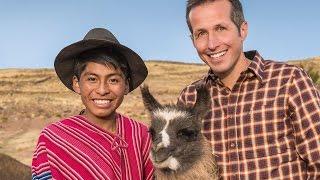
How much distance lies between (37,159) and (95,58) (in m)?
1.01

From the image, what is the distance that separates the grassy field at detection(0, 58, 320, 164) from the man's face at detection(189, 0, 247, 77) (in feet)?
2.71

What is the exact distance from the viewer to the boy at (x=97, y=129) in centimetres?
462

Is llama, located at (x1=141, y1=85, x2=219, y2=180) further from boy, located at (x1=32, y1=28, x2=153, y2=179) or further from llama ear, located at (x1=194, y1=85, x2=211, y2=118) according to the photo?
boy, located at (x1=32, y1=28, x2=153, y2=179)

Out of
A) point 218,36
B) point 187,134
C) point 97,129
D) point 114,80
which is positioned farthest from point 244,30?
point 97,129

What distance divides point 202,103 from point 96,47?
109 centimetres

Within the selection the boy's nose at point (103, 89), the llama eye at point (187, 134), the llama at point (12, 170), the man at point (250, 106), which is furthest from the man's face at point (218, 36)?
the llama at point (12, 170)

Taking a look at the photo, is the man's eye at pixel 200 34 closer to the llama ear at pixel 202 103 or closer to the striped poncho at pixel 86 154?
the llama ear at pixel 202 103

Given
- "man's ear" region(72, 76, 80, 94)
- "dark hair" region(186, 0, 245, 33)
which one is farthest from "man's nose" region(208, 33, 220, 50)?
"man's ear" region(72, 76, 80, 94)

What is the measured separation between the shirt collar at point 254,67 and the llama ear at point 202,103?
192 mm

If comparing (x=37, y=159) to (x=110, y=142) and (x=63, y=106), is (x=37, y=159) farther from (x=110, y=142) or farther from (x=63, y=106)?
(x=63, y=106)

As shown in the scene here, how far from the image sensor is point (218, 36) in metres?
4.50

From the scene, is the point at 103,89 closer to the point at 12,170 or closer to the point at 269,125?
the point at 269,125

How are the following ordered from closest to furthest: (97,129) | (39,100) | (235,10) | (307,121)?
1. (307,121)
2. (235,10)
3. (97,129)
4. (39,100)

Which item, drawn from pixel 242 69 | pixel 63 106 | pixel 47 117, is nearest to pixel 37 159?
pixel 242 69
